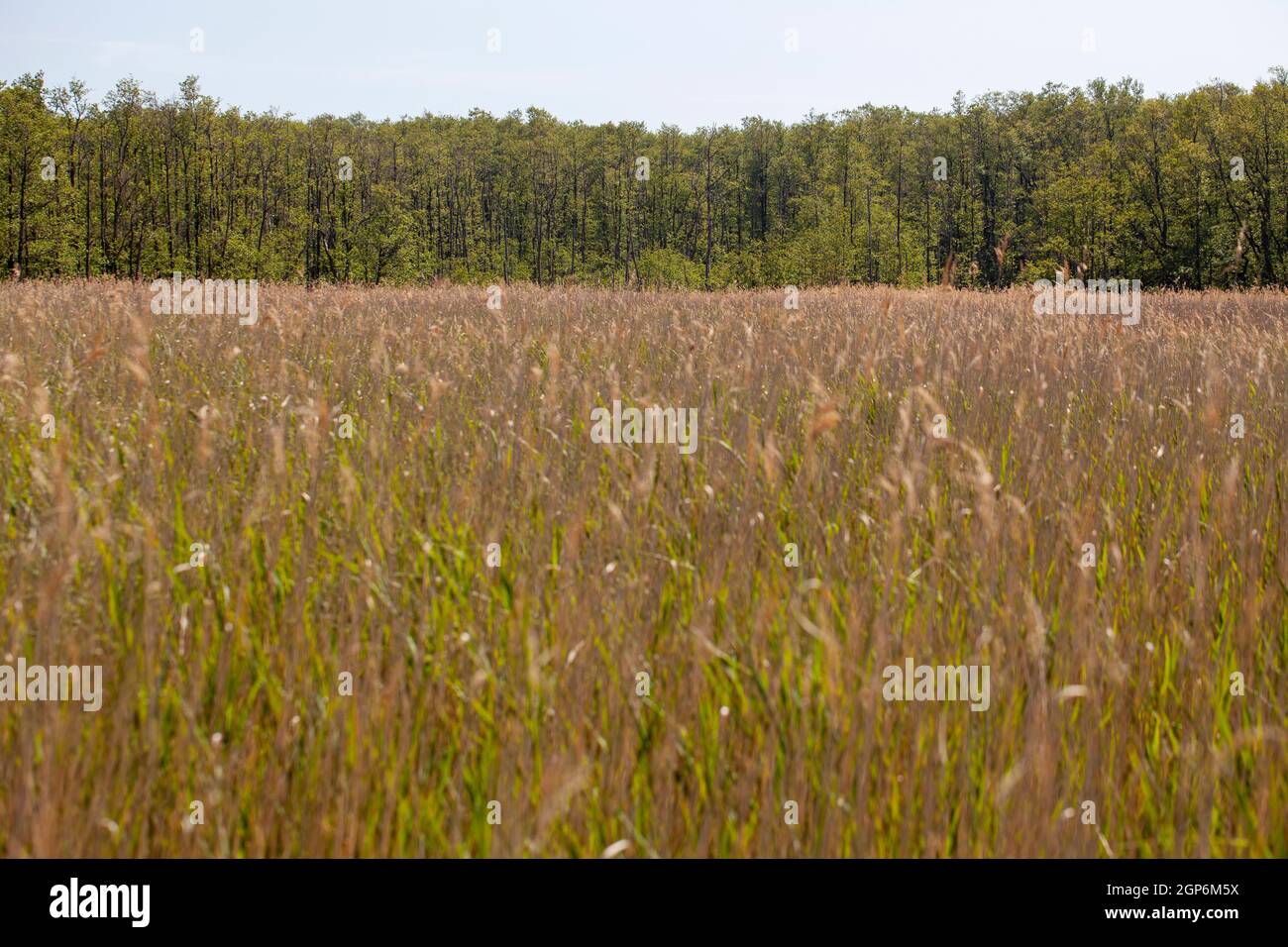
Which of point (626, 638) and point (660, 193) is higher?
point (660, 193)

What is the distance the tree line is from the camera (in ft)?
169

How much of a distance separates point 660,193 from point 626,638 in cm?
9351

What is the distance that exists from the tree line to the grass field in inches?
988

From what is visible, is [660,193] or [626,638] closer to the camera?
[626,638]

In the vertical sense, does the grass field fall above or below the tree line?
below

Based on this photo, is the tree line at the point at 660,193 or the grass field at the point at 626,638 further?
the tree line at the point at 660,193

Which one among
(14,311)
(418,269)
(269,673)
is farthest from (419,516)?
(418,269)

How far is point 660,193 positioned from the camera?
91.9m

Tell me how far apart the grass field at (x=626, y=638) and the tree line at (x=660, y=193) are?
25100mm

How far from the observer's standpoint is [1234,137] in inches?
2041

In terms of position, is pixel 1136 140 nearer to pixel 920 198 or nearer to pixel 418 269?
pixel 920 198

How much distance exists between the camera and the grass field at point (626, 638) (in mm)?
1633

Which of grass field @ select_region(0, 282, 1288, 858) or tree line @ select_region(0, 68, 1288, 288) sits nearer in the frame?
grass field @ select_region(0, 282, 1288, 858)
